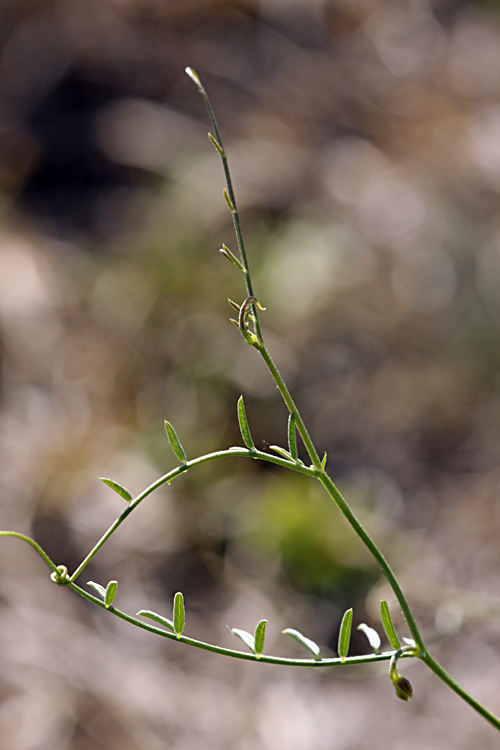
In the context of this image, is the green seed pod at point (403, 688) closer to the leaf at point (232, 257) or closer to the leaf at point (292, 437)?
the leaf at point (292, 437)

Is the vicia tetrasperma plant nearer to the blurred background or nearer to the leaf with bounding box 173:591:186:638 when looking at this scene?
the leaf with bounding box 173:591:186:638

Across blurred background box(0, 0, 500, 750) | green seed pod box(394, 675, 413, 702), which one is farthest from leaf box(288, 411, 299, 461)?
blurred background box(0, 0, 500, 750)

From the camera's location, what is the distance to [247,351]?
8.27 ft

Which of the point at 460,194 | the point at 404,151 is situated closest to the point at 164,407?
the point at 460,194

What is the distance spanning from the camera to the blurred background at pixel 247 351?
180 centimetres

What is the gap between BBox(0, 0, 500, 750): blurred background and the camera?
180 cm

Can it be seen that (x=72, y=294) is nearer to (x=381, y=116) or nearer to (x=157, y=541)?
(x=157, y=541)

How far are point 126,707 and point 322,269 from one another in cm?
174

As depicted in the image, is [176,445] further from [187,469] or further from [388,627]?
[388,627]

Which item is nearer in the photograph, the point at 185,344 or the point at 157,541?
the point at 157,541

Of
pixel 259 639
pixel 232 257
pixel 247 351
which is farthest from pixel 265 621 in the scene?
pixel 247 351

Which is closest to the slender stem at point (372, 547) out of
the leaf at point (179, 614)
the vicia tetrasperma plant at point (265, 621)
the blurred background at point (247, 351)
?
the vicia tetrasperma plant at point (265, 621)

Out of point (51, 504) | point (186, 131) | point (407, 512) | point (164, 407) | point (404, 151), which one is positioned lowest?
point (51, 504)

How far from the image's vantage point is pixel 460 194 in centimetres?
315
